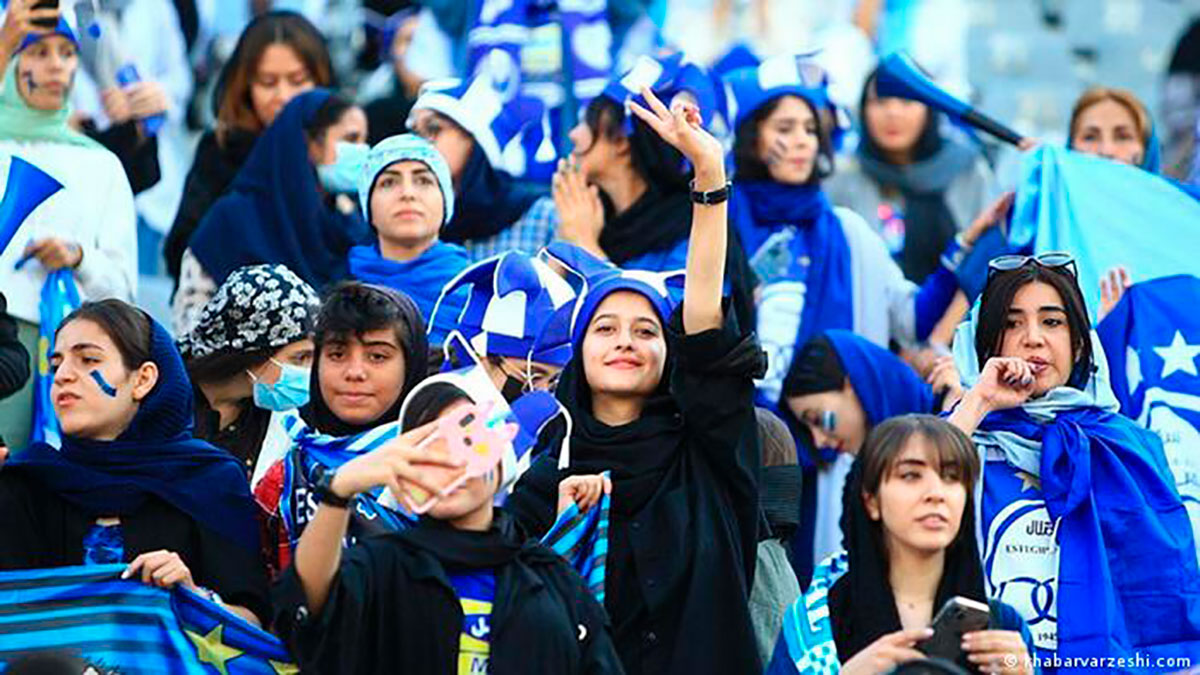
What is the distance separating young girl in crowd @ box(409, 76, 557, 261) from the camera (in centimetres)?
977

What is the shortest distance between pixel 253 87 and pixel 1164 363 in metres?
3.85

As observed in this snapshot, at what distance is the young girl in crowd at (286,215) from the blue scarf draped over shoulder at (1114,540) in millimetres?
3024

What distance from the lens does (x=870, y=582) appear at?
259 inches

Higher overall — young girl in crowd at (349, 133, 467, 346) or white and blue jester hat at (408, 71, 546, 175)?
white and blue jester hat at (408, 71, 546, 175)

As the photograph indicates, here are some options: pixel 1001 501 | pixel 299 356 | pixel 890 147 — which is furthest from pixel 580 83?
pixel 1001 501

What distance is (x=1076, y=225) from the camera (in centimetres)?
900

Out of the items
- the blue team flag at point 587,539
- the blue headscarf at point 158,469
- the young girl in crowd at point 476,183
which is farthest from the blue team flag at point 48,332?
the blue team flag at point 587,539

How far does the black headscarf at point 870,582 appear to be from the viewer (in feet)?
21.4

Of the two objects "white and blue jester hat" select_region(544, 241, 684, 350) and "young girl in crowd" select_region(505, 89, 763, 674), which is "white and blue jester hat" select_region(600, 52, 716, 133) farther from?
"young girl in crowd" select_region(505, 89, 763, 674)

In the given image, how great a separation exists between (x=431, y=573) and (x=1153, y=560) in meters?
2.12

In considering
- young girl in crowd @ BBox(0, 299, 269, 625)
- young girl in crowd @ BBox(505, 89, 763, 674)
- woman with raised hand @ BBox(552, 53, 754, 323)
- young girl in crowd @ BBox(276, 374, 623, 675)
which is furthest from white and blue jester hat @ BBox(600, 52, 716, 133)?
young girl in crowd @ BBox(276, 374, 623, 675)

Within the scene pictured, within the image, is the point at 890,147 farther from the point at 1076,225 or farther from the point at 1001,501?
the point at 1001,501

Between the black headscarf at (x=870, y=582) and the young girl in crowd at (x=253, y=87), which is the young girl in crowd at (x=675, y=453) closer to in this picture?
the black headscarf at (x=870, y=582)

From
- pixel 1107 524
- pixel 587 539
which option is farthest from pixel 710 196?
pixel 1107 524
